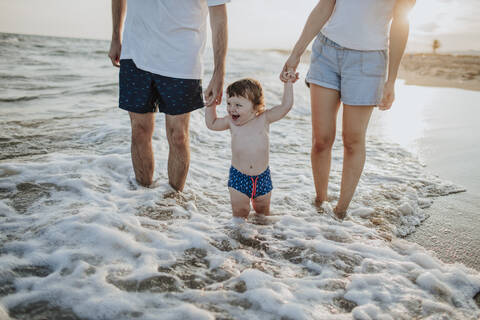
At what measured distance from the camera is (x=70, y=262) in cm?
215

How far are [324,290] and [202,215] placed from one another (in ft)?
4.08

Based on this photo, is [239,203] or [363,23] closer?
[363,23]

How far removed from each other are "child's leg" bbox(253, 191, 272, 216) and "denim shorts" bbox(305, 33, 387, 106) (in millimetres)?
958

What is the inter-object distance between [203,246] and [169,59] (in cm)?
139

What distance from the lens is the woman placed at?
100 inches

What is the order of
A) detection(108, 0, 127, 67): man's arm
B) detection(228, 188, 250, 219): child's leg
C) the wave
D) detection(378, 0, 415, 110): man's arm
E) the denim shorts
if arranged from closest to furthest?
detection(378, 0, 415, 110): man's arm → the denim shorts → detection(228, 188, 250, 219): child's leg → detection(108, 0, 127, 67): man's arm → the wave

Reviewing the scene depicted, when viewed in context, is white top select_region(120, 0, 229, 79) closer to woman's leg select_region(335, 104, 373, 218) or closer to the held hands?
the held hands

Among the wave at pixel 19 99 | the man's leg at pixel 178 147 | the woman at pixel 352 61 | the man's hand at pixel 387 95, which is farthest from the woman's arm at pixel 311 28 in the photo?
the wave at pixel 19 99

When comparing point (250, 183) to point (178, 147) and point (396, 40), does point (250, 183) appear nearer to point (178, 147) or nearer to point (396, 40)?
point (178, 147)

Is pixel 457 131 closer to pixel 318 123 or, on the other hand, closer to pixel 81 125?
pixel 318 123

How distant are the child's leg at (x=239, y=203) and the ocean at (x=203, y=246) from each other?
0.09 meters

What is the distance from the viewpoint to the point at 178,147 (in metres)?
3.02

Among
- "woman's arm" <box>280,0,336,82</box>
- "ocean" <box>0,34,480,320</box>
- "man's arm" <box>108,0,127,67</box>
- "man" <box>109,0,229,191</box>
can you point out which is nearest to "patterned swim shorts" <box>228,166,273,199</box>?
"ocean" <box>0,34,480,320</box>

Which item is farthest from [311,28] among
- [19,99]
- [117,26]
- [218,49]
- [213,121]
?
[19,99]
